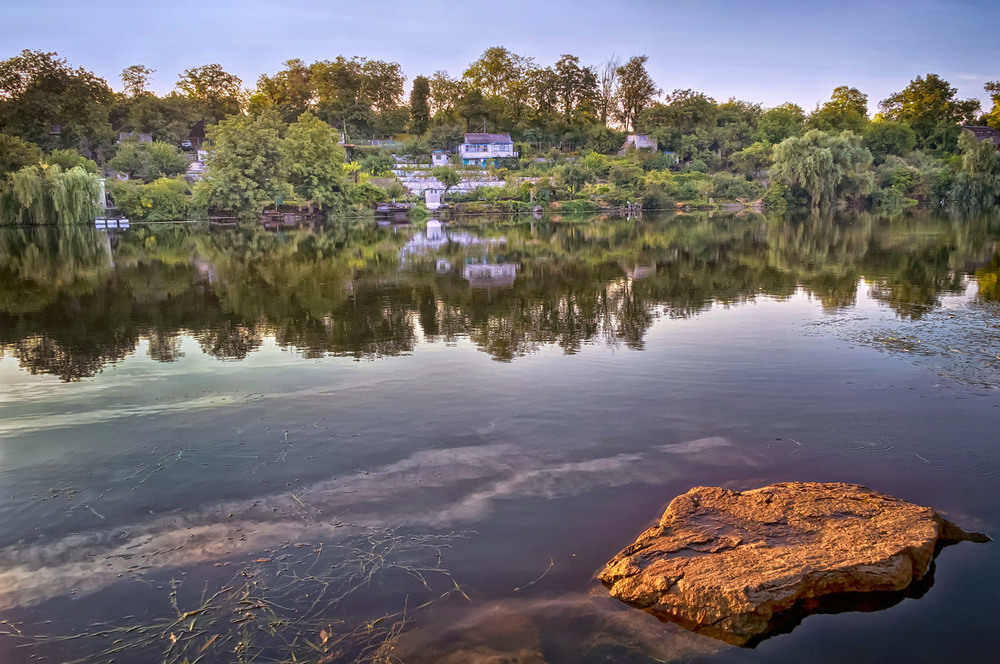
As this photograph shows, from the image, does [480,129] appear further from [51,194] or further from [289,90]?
[51,194]

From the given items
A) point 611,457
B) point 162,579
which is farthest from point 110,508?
point 611,457

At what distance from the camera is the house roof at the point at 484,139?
7881 centimetres

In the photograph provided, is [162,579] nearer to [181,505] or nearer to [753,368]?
[181,505]

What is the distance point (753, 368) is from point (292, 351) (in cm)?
720

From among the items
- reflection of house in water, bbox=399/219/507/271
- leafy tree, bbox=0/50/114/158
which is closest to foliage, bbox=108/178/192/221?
leafy tree, bbox=0/50/114/158

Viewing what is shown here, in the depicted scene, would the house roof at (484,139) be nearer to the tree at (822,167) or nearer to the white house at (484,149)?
the white house at (484,149)

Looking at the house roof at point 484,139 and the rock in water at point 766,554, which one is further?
the house roof at point 484,139

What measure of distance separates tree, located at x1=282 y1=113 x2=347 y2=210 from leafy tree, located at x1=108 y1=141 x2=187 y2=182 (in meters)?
16.7

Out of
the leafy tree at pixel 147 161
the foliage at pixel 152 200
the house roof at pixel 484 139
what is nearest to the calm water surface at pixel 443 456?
the foliage at pixel 152 200

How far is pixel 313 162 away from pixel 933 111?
246 ft

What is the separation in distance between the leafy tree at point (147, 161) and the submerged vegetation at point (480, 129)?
5.9 inches

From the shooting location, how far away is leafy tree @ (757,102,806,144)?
254ft

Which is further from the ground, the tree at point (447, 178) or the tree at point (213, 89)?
the tree at point (213, 89)

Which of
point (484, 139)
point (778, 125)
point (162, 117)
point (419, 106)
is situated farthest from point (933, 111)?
point (162, 117)
